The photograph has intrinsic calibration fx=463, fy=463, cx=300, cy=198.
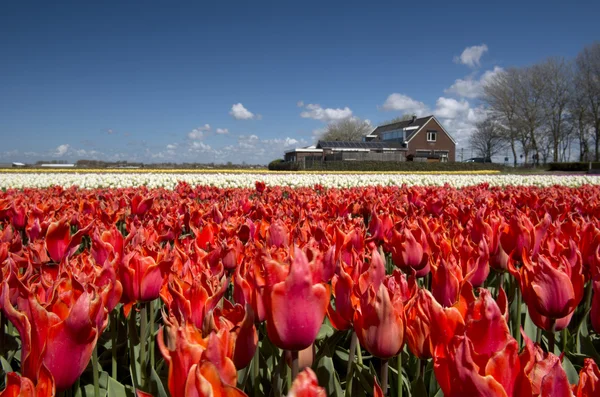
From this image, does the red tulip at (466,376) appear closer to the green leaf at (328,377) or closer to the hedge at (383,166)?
the green leaf at (328,377)

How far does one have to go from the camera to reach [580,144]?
51.3 meters

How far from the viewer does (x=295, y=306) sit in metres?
1.09

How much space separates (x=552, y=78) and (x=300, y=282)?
179 feet

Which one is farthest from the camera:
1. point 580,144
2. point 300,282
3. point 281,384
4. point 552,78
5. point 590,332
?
point 580,144

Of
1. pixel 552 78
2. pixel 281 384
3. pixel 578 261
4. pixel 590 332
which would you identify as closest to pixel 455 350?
pixel 281 384

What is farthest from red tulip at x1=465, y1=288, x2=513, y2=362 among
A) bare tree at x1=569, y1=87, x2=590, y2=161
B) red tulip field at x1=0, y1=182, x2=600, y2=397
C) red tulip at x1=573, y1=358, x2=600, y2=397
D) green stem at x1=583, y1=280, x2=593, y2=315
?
bare tree at x1=569, y1=87, x2=590, y2=161

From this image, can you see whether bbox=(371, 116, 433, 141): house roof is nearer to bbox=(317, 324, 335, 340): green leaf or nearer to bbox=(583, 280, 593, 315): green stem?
bbox=(583, 280, 593, 315): green stem

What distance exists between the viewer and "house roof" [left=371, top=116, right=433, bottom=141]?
67312 mm

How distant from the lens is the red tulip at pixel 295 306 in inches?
42.3

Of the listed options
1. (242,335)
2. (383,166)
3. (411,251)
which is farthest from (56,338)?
(383,166)

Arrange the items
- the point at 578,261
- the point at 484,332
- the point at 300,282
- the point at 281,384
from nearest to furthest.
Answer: the point at 484,332 → the point at 300,282 → the point at 281,384 → the point at 578,261

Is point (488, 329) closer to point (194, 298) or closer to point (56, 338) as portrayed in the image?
point (194, 298)

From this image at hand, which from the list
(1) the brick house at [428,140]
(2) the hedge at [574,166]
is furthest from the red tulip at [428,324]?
(1) the brick house at [428,140]

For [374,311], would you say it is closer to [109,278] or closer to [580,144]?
[109,278]
